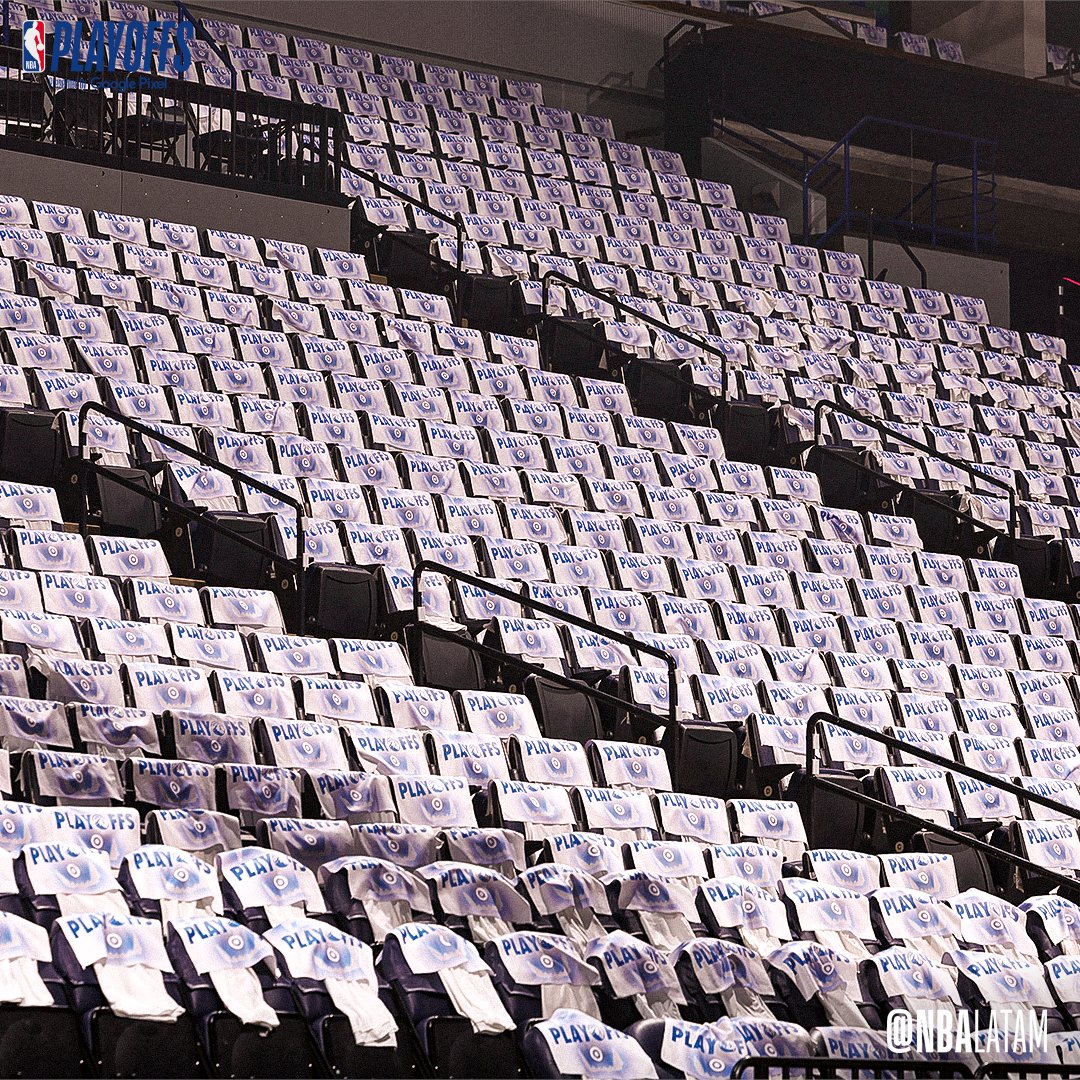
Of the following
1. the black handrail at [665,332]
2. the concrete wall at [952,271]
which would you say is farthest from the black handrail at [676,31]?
the black handrail at [665,332]

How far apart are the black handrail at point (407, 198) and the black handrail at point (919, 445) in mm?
2718

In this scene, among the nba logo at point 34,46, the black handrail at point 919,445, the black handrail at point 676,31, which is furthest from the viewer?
the black handrail at point 676,31

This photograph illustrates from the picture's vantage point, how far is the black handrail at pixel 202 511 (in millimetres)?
8500

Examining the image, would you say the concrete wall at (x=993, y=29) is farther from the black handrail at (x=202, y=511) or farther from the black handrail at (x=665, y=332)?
the black handrail at (x=202, y=511)

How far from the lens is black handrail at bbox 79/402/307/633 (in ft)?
27.9

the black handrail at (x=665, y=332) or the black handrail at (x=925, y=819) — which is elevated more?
the black handrail at (x=665, y=332)

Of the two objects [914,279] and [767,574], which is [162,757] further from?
[914,279]

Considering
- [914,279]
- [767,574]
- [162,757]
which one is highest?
[914,279]

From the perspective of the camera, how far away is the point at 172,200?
12.5m

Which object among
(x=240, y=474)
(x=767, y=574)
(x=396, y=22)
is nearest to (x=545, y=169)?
(x=396, y=22)

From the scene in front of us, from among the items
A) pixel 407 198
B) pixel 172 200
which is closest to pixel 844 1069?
pixel 172 200

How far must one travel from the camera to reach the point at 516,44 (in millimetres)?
18688

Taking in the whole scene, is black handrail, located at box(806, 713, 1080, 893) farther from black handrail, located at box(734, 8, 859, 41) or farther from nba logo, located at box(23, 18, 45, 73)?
black handrail, located at box(734, 8, 859, 41)

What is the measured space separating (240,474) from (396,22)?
34.7ft
